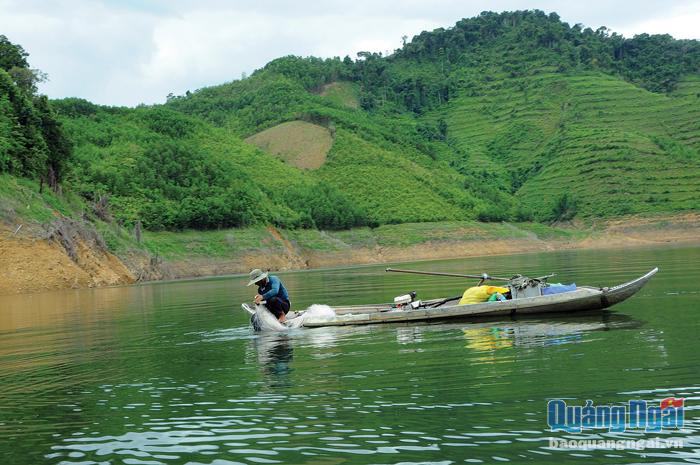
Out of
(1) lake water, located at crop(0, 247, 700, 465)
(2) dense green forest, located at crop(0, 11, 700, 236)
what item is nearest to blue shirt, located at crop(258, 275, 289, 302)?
(1) lake water, located at crop(0, 247, 700, 465)

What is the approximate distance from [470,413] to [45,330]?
21.5m

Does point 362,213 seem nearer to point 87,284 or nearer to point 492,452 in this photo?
point 87,284

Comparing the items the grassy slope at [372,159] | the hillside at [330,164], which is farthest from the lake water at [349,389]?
the grassy slope at [372,159]

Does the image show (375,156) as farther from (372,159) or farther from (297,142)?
(297,142)

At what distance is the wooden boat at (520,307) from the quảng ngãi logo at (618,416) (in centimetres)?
1151

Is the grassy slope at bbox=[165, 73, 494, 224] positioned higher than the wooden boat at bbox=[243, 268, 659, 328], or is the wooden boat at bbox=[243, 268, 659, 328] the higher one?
the grassy slope at bbox=[165, 73, 494, 224]

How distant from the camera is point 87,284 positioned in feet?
213

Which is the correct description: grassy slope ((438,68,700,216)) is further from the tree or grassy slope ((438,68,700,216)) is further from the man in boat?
the man in boat

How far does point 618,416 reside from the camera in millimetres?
10391

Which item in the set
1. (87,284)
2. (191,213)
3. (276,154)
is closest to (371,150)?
(276,154)

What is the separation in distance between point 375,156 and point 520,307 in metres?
129

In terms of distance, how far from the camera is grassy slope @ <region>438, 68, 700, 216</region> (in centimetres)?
13362

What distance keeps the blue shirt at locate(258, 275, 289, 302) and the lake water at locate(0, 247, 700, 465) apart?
4.60 ft

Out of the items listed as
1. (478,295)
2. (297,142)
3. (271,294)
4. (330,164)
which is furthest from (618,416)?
(297,142)
